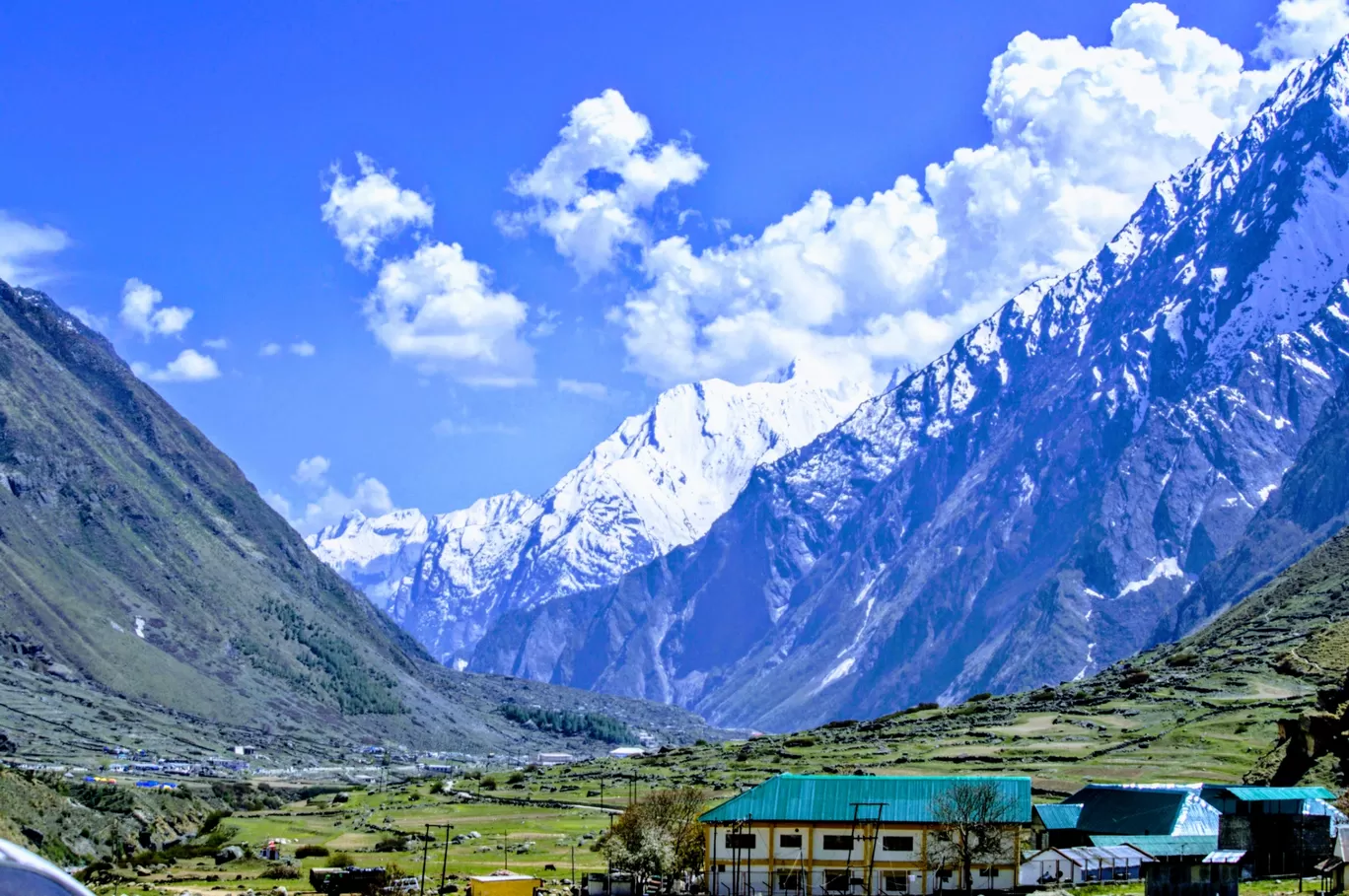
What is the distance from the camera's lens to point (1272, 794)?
104 m

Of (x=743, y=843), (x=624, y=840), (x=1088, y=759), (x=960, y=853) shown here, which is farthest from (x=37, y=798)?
(x=1088, y=759)

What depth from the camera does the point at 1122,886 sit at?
93.5 m

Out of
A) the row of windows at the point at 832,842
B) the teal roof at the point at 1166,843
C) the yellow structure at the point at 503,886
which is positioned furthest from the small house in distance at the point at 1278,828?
the yellow structure at the point at 503,886

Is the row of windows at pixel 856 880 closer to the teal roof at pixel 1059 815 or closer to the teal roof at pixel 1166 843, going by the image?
Result: the teal roof at pixel 1166 843

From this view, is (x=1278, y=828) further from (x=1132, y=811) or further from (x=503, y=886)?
(x=503, y=886)

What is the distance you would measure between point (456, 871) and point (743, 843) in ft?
110

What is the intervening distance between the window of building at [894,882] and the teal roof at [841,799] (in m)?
3.12

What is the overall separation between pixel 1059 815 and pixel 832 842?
24609 millimetres

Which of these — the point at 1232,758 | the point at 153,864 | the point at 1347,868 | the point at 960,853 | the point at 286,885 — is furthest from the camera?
the point at 1232,758

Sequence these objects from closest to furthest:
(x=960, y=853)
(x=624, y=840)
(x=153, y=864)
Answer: (x=960, y=853), (x=624, y=840), (x=153, y=864)

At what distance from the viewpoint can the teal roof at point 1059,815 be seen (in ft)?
A: 360

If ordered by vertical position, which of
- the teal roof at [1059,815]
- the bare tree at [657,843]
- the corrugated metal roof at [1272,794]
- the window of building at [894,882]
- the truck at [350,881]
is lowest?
the truck at [350,881]

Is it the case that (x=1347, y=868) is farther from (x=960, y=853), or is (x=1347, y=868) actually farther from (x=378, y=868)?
(x=378, y=868)

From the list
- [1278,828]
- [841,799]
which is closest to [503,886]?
[841,799]
